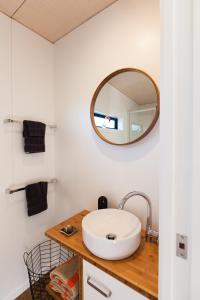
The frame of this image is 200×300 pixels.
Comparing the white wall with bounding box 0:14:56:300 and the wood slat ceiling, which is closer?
the wood slat ceiling

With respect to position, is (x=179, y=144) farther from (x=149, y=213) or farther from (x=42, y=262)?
(x=42, y=262)

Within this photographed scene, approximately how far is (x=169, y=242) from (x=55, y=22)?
1785 millimetres

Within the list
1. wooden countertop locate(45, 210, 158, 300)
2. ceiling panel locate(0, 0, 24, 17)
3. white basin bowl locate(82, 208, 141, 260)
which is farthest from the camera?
ceiling panel locate(0, 0, 24, 17)

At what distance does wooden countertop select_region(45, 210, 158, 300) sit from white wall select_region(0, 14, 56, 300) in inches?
23.9

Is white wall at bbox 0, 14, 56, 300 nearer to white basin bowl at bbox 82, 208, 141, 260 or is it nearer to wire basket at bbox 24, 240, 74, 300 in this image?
wire basket at bbox 24, 240, 74, 300

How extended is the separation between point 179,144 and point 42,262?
188cm

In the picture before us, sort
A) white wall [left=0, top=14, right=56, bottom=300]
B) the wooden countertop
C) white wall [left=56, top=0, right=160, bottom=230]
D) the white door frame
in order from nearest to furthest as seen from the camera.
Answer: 1. the white door frame
2. the wooden countertop
3. white wall [left=56, top=0, right=160, bottom=230]
4. white wall [left=0, top=14, right=56, bottom=300]

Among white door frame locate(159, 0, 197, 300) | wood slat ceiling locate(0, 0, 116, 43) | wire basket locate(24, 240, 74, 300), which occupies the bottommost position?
wire basket locate(24, 240, 74, 300)

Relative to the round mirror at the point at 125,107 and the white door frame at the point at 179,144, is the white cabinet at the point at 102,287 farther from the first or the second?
the round mirror at the point at 125,107

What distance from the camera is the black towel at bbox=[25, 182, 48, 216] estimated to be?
1518mm

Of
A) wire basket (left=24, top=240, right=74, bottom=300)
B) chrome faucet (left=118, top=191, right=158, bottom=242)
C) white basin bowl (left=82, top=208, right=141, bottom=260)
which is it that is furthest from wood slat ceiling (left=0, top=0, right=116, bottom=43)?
wire basket (left=24, top=240, right=74, bottom=300)

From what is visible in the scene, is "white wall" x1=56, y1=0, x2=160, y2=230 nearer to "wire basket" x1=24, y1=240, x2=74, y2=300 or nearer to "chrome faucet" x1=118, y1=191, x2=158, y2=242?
"chrome faucet" x1=118, y1=191, x2=158, y2=242

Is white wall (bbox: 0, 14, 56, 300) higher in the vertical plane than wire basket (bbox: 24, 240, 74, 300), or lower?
higher

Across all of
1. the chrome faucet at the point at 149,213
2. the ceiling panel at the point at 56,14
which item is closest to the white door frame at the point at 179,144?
the chrome faucet at the point at 149,213
